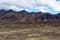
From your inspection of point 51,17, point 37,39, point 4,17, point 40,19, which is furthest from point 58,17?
point 37,39

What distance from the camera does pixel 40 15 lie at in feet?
557

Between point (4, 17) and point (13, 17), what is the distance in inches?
338

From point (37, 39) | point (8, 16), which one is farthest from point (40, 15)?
point (37, 39)

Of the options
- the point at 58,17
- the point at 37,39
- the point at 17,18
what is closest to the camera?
the point at 37,39

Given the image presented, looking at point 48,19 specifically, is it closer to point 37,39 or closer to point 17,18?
point 17,18

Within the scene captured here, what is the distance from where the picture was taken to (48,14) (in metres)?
171

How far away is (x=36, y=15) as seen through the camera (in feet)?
567

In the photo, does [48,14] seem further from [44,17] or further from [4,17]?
[4,17]

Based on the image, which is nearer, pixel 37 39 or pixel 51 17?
pixel 37 39

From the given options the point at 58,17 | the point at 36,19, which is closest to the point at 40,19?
the point at 36,19

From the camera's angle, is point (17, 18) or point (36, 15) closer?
point (17, 18)

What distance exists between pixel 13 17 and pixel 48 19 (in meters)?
30.3

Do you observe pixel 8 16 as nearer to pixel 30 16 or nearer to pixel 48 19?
pixel 30 16

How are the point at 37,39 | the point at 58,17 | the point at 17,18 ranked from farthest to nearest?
the point at 58,17 < the point at 17,18 < the point at 37,39
